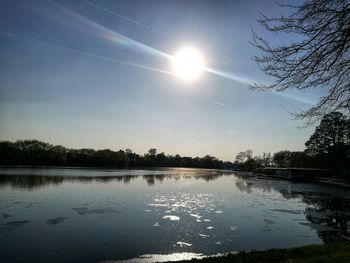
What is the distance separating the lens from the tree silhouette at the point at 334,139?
7587 centimetres

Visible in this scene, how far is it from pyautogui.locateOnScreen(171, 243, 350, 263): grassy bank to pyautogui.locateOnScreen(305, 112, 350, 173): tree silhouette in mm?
67881

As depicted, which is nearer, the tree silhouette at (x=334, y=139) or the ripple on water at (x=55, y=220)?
the ripple on water at (x=55, y=220)

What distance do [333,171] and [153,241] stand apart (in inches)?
3001

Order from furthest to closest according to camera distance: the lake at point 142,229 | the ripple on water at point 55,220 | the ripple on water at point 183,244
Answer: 1. the ripple on water at point 55,220
2. the ripple on water at point 183,244
3. the lake at point 142,229

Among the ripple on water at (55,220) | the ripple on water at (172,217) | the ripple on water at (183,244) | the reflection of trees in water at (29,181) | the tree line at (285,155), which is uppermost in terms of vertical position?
the tree line at (285,155)

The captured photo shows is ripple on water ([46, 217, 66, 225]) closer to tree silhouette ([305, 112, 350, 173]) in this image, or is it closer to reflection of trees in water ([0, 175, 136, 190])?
reflection of trees in water ([0, 175, 136, 190])

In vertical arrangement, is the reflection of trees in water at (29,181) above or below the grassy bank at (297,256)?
above

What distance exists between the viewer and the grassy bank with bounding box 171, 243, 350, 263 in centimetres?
998

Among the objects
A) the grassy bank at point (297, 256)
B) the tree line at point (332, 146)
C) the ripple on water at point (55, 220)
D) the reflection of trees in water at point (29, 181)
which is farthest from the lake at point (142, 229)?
the tree line at point (332, 146)

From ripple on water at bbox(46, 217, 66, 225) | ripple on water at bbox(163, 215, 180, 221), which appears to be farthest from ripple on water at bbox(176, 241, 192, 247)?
ripple on water at bbox(46, 217, 66, 225)

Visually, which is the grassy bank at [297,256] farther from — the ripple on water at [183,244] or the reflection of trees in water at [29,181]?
the reflection of trees in water at [29,181]

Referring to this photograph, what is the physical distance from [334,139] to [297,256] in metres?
75.2

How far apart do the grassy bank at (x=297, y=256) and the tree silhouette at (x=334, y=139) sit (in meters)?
67.9

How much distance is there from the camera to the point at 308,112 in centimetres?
883
